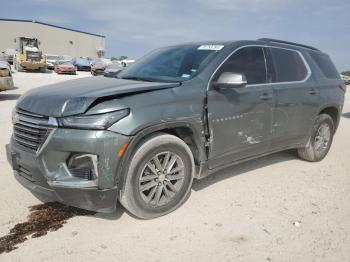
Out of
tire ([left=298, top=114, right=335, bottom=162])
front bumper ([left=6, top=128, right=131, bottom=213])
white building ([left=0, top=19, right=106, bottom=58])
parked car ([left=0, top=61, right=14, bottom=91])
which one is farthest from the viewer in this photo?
white building ([left=0, top=19, right=106, bottom=58])

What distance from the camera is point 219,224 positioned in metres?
3.22

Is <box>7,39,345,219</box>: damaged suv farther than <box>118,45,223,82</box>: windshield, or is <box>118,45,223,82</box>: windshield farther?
<box>118,45,223,82</box>: windshield

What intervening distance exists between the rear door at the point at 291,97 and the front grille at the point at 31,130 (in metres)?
2.80

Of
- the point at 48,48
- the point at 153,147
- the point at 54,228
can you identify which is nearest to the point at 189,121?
the point at 153,147

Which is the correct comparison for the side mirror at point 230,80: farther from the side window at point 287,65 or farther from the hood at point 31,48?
the hood at point 31,48

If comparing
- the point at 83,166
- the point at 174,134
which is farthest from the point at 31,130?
the point at 174,134

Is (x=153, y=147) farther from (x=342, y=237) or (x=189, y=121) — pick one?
(x=342, y=237)

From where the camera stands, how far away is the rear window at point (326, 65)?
17.0 feet

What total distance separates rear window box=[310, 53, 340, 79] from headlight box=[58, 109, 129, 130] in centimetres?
373

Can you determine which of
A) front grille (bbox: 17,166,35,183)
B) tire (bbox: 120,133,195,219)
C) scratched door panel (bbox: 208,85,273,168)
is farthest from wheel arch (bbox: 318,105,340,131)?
Answer: front grille (bbox: 17,166,35,183)

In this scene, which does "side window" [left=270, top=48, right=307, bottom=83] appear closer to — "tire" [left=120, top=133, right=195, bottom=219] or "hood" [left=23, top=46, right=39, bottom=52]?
"tire" [left=120, top=133, right=195, bottom=219]

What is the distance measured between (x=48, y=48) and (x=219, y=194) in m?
66.9

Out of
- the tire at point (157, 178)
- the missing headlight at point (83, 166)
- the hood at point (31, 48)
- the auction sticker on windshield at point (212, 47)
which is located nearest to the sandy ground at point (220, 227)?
the tire at point (157, 178)

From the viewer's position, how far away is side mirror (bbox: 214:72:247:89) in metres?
3.39
